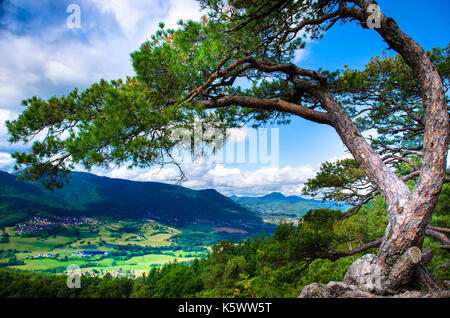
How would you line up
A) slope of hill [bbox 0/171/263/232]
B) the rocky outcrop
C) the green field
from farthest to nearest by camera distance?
A: slope of hill [bbox 0/171/263/232] → the green field → the rocky outcrop

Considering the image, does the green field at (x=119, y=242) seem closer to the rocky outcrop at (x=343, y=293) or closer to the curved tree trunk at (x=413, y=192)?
the rocky outcrop at (x=343, y=293)

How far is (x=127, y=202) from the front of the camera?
5862 cm

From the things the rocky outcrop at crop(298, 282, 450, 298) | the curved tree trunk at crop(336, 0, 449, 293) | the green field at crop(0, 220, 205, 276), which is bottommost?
the green field at crop(0, 220, 205, 276)

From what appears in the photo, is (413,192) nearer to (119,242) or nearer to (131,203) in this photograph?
(119,242)

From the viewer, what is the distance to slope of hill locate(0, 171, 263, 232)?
2375 cm

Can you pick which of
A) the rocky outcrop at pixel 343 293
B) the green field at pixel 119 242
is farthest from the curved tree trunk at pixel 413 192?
the green field at pixel 119 242

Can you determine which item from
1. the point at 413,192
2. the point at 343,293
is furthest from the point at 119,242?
the point at 413,192

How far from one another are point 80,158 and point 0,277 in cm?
152

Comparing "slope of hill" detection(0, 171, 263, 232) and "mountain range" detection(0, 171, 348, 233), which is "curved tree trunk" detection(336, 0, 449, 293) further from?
"slope of hill" detection(0, 171, 263, 232)

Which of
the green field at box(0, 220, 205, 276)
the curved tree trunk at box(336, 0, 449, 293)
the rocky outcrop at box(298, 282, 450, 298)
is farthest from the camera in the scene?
the green field at box(0, 220, 205, 276)

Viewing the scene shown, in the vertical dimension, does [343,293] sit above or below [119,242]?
above

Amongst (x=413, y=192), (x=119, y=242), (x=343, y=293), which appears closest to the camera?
(x=343, y=293)

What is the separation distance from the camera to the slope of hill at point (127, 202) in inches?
935

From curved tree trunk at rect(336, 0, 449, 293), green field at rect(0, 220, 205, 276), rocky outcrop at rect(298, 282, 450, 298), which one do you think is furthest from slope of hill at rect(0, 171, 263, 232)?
curved tree trunk at rect(336, 0, 449, 293)
